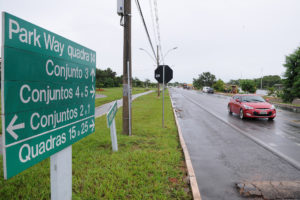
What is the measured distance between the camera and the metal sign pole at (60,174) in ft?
7.52

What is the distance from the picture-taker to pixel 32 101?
5.78ft

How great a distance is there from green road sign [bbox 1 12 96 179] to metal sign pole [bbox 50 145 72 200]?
17 centimetres

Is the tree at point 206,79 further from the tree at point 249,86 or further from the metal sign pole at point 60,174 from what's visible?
the metal sign pole at point 60,174

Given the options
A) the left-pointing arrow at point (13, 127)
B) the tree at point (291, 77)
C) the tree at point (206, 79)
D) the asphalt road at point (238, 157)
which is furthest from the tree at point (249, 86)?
the left-pointing arrow at point (13, 127)

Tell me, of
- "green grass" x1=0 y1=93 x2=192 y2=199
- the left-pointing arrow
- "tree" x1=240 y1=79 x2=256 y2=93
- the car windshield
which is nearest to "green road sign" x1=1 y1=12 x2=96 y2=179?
the left-pointing arrow

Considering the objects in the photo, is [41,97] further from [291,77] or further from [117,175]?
[291,77]

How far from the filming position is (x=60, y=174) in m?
2.35

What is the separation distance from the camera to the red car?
9961 millimetres

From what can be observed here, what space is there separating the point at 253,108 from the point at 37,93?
35.0 ft

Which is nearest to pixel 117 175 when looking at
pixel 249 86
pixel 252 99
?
pixel 252 99

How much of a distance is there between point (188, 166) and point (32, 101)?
11.2 feet

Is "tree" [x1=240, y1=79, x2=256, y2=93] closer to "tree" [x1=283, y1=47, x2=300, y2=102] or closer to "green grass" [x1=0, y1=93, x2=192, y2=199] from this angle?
"tree" [x1=283, y1=47, x2=300, y2=102]

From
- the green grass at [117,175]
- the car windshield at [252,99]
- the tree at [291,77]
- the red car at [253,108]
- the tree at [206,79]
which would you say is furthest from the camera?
the tree at [206,79]

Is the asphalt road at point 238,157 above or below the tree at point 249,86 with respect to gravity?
below
